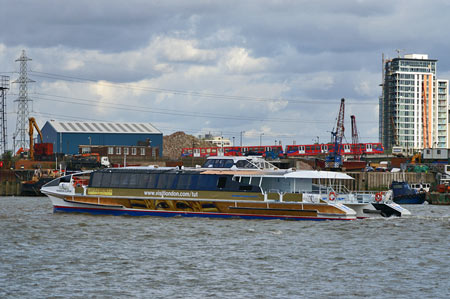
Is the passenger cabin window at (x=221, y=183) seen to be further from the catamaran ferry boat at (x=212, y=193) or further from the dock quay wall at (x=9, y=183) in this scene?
the dock quay wall at (x=9, y=183)

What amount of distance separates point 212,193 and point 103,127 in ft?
370

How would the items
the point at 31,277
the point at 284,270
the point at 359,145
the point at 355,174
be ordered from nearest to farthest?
the point at 31,277 → the point at 284,270 → the point at 355,174 → the point at 359,145

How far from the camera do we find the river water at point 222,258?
91.1 feet

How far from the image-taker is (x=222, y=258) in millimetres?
34906

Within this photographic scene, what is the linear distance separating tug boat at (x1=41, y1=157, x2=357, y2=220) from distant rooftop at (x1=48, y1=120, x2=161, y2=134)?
10078cm

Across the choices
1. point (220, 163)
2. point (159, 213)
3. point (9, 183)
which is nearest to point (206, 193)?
point (159, 213)

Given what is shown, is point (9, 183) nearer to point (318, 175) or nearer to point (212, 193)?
point (212, 193)

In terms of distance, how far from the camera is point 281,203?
165 feet

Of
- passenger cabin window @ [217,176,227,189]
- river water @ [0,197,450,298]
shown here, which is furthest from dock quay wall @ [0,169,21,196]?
passenger cabin window @ [217,176,227,189]

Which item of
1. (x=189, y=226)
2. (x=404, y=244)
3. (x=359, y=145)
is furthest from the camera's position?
(x=359, y=145)

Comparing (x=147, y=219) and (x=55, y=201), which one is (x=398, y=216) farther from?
(x=55, y=201)

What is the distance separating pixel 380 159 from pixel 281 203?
110556 mm

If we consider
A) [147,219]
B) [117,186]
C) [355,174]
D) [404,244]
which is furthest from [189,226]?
[355,174]

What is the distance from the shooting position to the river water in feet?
91.1
